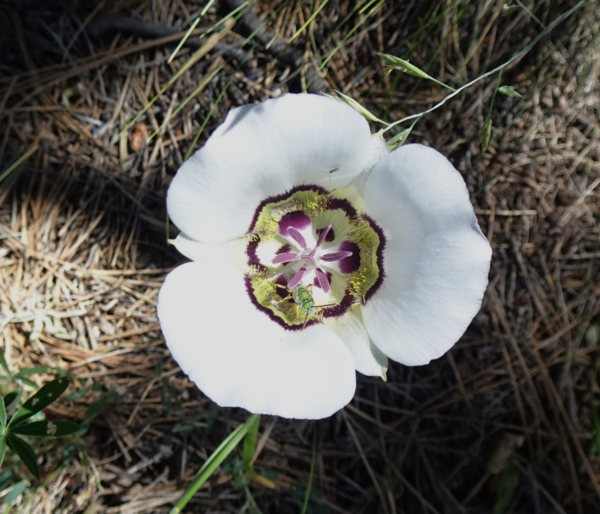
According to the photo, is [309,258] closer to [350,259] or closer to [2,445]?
[350,259]

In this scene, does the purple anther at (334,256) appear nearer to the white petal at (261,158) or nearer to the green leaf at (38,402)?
the white petal at (261,158)

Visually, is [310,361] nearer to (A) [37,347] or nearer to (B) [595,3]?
(A) [37,347]

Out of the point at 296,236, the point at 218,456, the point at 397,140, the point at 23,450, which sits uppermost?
the point at 397,140

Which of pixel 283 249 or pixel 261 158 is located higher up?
pixel 261 158

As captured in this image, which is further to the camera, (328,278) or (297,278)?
(328,278)

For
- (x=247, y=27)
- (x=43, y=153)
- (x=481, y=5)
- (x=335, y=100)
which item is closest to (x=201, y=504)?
(x=43, y=153)

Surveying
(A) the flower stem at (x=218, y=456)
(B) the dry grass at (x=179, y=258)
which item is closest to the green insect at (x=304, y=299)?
(A) the flower stem at (x=218, y=456)

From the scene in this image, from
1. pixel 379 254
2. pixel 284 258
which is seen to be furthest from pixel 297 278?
pixel 379 254
